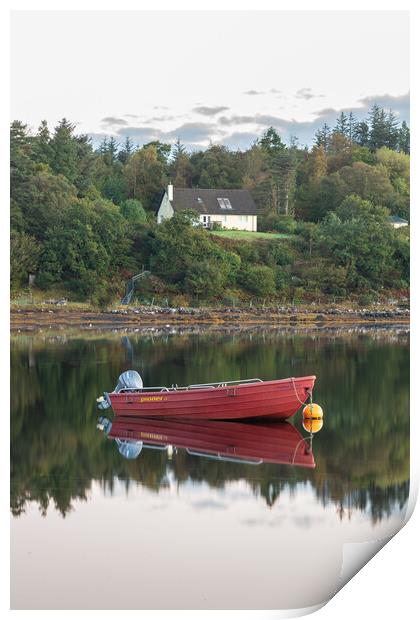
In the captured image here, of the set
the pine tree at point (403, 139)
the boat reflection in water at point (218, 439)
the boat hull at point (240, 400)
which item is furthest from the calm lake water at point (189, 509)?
the pine tree at point (403, 139)

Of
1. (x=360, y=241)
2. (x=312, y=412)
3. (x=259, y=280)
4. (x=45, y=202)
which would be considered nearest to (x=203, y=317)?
(x=259, y=280)

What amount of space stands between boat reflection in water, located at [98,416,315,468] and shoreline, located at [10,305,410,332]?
9768mm

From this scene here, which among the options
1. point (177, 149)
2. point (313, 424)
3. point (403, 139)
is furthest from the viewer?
point (177, 149)

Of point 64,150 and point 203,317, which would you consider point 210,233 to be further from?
point 64,150

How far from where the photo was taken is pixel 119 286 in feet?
78.9

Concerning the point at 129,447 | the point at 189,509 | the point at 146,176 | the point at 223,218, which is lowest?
the point at 189,509

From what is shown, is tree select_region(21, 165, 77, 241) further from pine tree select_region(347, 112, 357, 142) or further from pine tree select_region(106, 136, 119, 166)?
pine tree select_region(347, 112, 357, 142)

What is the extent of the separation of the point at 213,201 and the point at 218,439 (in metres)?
18.9

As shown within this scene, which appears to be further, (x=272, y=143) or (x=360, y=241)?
(x=272, y=143)

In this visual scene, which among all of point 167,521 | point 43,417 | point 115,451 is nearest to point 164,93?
point 43,417

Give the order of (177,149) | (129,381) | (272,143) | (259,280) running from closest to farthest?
(129,381) < (259,280) < (177,149) < (272,143)

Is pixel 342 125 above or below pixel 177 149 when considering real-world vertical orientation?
above

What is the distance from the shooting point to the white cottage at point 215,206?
1132 inches

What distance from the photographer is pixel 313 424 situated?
11.8 meters
